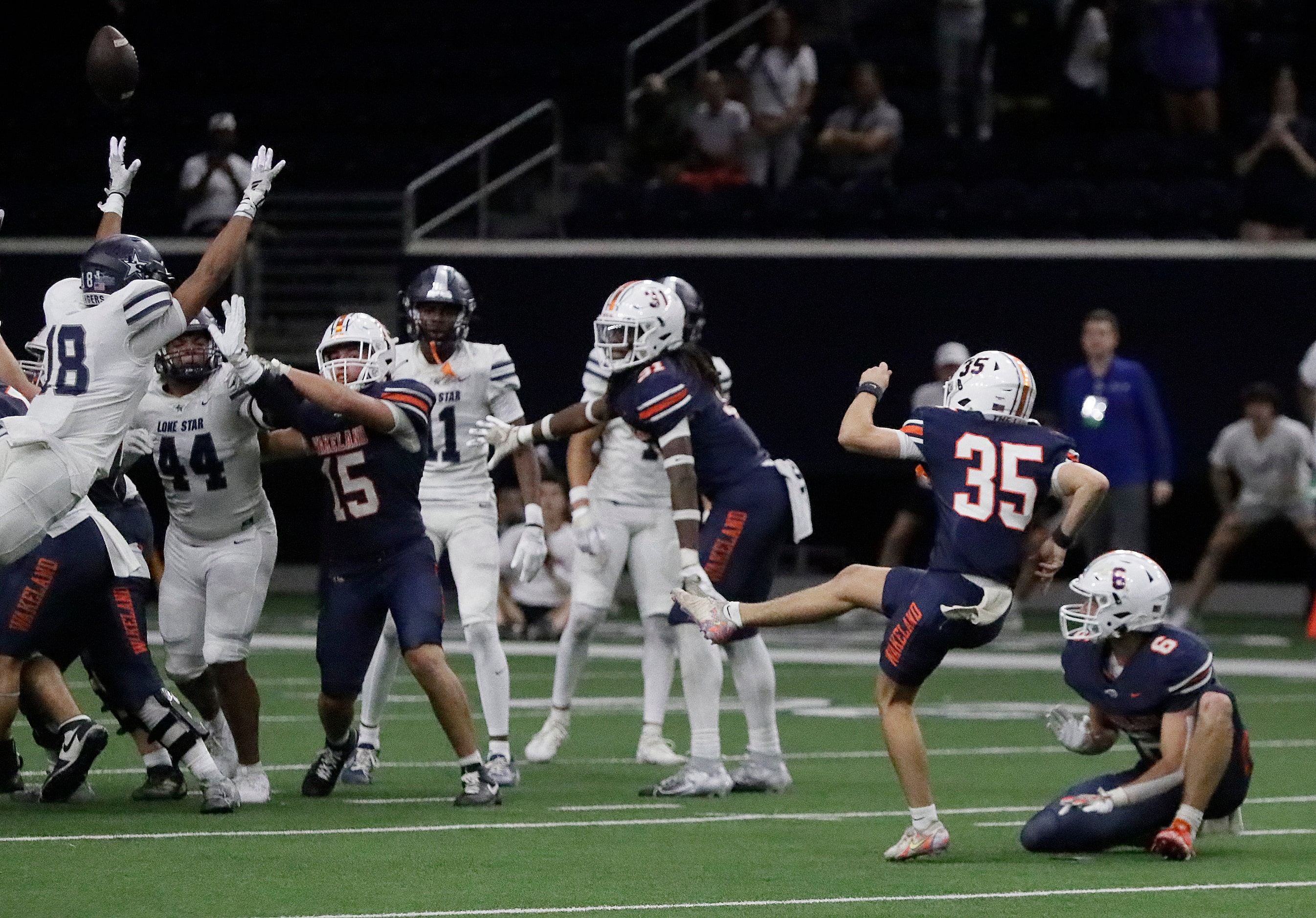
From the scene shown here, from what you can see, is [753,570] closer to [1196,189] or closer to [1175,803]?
[1175,803]

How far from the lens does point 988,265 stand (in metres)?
16.2

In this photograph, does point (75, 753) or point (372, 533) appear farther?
point (372, 533)

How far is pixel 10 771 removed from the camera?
7.90 meters

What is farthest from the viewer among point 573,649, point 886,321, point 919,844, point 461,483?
point 886,321

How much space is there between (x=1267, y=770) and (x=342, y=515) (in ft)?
12.3

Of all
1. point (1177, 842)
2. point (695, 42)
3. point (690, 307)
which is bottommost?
point (1177, 842)

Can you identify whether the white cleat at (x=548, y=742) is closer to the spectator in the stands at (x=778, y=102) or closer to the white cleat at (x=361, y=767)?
the white cleat at (x=361, y=767)

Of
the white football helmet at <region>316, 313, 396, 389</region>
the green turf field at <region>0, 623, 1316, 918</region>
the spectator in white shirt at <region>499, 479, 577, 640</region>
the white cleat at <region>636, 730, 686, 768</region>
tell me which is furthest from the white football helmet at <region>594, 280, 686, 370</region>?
the spectator in white shirt at <region>499, 479, 577, 640</region>

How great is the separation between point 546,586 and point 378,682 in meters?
6.25

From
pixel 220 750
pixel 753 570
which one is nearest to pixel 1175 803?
pixel 753 570

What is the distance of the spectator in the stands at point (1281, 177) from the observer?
51.5 ft

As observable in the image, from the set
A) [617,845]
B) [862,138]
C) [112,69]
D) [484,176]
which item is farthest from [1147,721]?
[484,176]

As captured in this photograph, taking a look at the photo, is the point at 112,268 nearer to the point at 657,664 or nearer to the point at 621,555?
the point at 621,555

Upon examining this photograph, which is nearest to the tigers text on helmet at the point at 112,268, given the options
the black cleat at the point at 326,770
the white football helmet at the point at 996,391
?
the black cleat at the point at 326,770
